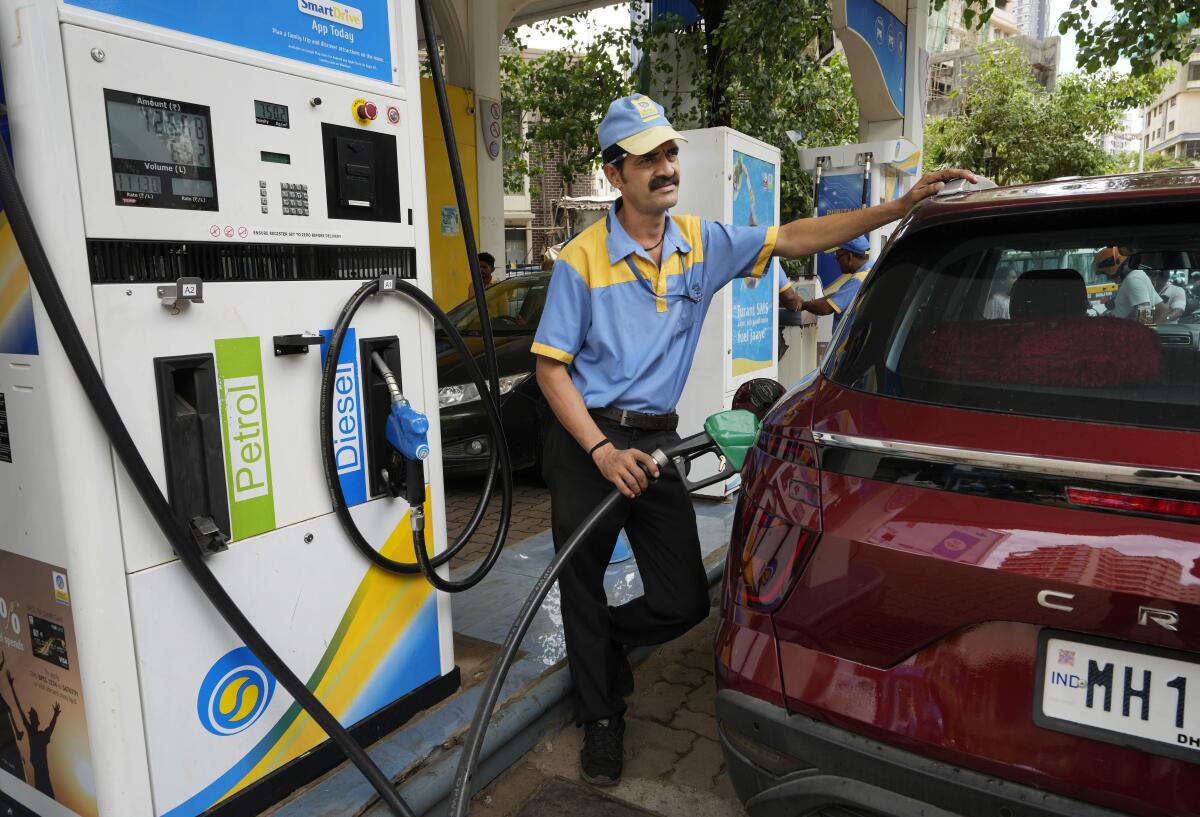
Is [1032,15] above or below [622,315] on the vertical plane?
above

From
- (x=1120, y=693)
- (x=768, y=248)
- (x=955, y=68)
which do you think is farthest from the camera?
(x=955, y=68)

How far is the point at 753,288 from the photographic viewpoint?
17.1ft

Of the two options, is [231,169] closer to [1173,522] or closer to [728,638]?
[728,638]

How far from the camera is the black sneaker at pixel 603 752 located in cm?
262

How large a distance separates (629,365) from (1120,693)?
4.98 feet

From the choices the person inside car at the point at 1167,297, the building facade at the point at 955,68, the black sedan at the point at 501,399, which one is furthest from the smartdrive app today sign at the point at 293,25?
the building facade at the point at 955,68

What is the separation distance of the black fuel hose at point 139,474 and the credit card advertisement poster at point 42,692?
28 cm

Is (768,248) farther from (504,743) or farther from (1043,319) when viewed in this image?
(504,743)

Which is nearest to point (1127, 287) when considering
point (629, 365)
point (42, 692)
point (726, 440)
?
point (726, 440)

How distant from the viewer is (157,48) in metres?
1.86

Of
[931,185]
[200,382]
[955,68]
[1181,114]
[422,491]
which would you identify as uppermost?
[1181,114]

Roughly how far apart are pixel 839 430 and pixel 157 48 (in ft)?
5.50

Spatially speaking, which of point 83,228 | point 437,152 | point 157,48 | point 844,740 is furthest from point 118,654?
point 437,152

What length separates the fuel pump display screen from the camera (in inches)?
71.1
